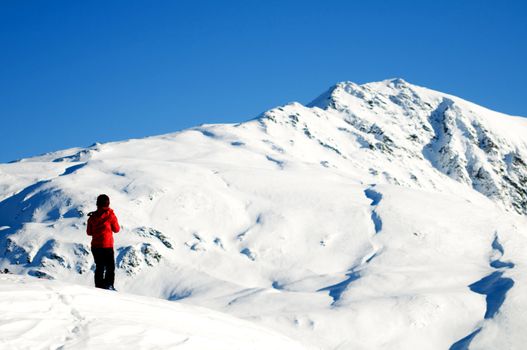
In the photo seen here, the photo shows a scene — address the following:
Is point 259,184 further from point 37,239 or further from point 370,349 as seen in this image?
point 370,349

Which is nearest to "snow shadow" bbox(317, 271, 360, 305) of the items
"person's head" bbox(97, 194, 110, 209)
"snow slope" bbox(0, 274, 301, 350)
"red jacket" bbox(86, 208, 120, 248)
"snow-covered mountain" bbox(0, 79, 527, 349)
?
"snow-covered mountain" bbox(0, 79, 527, 349)

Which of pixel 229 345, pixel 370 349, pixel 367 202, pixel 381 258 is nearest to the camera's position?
pixel 229 345

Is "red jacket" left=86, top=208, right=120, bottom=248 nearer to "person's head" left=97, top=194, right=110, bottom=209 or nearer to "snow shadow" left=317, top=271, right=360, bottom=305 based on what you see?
"person's head" left=97, top=194, right=110, bottom=209

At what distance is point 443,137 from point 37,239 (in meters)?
67.5

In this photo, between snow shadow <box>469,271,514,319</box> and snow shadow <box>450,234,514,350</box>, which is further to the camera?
snow shadow <box>469,271,514,319</box>

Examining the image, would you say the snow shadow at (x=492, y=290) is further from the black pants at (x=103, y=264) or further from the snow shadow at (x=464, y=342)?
the black pants at (x=103, y=264)

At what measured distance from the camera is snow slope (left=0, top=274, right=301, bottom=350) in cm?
922

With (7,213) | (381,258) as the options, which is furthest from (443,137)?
(7,213)

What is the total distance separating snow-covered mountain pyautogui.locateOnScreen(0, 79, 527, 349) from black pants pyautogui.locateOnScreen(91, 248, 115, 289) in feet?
53.4

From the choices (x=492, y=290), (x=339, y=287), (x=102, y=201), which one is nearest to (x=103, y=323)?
(x=102, y=201)

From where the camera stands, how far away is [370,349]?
96.6 feet

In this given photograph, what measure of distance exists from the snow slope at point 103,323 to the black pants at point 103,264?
5.66 feet

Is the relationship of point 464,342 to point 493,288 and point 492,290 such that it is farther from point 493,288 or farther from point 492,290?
point 493,288

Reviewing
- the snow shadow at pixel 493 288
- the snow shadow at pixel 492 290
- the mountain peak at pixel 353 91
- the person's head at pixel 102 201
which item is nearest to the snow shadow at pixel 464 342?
the snow shadow at pixel 492 290
